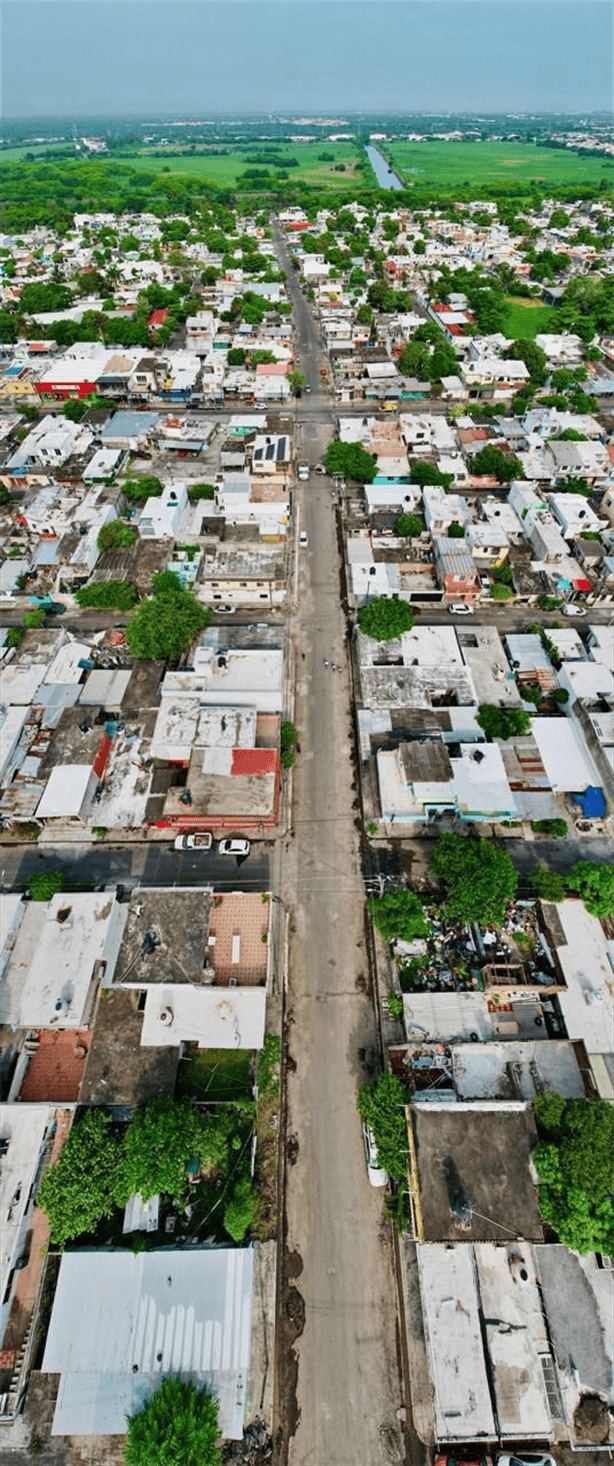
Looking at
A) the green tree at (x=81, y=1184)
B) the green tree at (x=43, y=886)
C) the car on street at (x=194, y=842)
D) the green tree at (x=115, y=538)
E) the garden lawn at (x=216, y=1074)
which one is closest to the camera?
the green tree at (x=81, y=1184)

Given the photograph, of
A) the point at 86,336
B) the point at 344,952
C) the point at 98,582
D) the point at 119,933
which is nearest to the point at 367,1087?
the point at 344,952

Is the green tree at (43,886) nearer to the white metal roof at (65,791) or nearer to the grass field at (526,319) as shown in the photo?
the white metal roof at (65,791)

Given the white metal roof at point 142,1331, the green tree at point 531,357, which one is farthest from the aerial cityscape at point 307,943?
the green tree at point 531,357

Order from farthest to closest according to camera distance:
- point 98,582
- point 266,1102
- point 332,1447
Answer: point 98,582, point 266,1102, point 332,1447

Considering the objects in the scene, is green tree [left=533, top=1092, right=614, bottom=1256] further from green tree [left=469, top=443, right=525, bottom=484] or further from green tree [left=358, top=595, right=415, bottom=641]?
green tree [left=469, top=443, right=525, bottom=484]

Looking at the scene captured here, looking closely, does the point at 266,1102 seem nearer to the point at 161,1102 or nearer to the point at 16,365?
the point at 161,1102

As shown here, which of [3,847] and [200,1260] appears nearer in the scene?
[200,1260]
